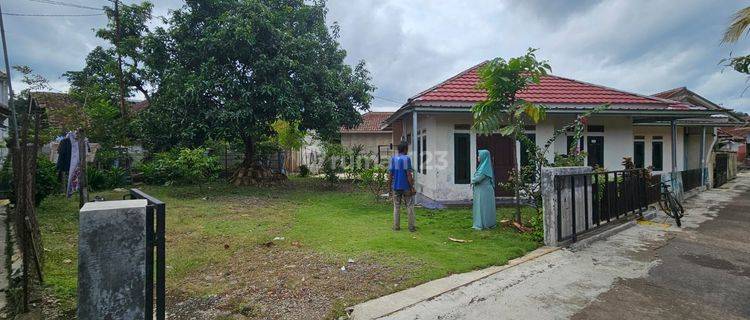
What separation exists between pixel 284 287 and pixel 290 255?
125 cm

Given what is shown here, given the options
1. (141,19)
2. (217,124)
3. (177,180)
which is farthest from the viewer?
(141,19)

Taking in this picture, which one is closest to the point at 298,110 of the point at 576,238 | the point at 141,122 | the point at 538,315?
the point at 141,122

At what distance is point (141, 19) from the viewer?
18109 millimetres

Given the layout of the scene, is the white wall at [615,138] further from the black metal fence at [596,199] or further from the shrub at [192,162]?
the shrub at [192,162]

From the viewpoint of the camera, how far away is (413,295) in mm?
3955

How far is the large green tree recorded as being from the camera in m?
11.6

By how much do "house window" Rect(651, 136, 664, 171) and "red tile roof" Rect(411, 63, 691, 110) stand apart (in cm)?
440

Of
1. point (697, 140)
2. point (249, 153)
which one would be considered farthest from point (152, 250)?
point (697, 140)

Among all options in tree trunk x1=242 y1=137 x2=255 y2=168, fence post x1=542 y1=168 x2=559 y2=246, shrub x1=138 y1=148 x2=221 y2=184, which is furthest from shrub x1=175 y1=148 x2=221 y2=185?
fence post x1=542 y1=168 x2=559 y2=246

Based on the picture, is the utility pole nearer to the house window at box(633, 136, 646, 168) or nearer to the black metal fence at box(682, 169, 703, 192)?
the house window at box(633, 136, 646, 168)

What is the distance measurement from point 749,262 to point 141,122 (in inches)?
609

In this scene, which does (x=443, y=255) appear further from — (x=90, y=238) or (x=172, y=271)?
(x=90, y=238)

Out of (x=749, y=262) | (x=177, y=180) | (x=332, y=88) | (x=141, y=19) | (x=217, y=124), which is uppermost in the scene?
(x=141, y=19)

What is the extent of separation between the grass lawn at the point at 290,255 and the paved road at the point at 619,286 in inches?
20.9
